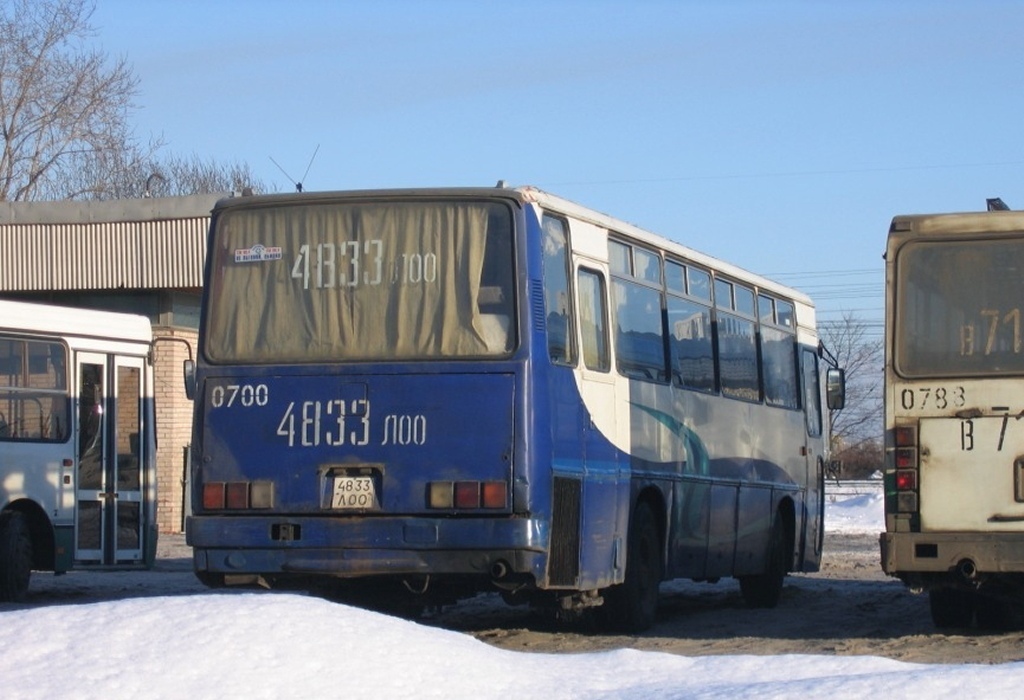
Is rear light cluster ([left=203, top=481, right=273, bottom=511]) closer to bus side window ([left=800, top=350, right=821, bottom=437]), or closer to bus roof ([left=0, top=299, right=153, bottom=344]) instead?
bus roof ([left=0, top=299, right=153, bottom=344])

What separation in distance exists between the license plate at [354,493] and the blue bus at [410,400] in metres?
0.01

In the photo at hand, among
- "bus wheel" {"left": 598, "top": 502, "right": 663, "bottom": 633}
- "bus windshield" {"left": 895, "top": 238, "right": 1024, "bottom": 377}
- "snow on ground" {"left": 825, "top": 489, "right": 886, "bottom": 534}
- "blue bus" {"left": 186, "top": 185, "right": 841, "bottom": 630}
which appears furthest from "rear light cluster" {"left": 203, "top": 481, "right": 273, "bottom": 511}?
"snow on ground" {"left": 825, "top": 489, "right": 886, "bottom": 534}

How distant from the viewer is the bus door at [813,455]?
1948cm

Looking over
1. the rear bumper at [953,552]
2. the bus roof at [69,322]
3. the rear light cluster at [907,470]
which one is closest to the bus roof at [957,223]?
the rear light cluster at [907,470]

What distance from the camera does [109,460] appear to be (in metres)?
18.1

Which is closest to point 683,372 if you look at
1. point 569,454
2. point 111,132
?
point 569,454

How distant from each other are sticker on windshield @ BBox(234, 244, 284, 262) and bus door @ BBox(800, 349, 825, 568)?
28.5ft

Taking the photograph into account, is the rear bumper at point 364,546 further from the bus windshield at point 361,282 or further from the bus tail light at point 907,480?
the bus tail light at point 907,480

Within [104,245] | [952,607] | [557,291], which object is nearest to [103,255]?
[104,245]

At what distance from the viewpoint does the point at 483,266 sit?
12.0 metres

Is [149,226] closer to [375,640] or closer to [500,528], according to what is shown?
[500,528]

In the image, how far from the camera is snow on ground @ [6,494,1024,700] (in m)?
8.20

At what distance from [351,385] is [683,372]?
4183 millimetres

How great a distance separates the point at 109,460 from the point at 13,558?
2.00 meters
